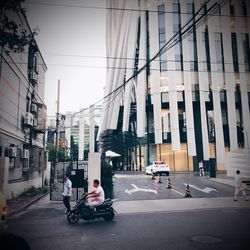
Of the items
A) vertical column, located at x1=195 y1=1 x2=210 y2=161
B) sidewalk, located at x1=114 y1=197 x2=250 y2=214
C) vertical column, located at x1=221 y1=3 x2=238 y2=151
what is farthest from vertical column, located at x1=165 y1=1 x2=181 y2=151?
sidewalk, located at x1=114 y1=197 x2=250 y2=214

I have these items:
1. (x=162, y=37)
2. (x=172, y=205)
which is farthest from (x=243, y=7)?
(x=172, y=205)

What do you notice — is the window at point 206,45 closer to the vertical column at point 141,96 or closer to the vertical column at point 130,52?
the vertical column at point 141,96

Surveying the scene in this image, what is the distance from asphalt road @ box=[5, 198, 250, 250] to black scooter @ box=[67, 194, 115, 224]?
262 millimetres

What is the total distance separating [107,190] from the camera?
594 inches

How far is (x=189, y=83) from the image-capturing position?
120 ft

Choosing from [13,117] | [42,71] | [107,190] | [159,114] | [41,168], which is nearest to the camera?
[107,190]

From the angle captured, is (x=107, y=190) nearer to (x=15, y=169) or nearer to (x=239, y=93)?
(x=15, y=169)

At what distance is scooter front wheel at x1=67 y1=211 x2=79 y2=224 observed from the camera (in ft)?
32.3

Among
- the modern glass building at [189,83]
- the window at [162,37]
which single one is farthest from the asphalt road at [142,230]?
the window at [162,37]

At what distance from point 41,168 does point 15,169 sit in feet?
21.5

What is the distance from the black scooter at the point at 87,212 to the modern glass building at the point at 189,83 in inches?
1055

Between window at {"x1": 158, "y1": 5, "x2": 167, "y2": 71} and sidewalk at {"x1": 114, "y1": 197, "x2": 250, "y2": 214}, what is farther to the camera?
window at {"x1": 158, "y1": 5, "x2": 167, "y2": 71}

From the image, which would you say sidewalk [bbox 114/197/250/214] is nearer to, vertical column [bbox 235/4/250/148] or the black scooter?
the black scooter

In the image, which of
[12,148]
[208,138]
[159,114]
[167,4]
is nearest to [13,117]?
[12,148]
